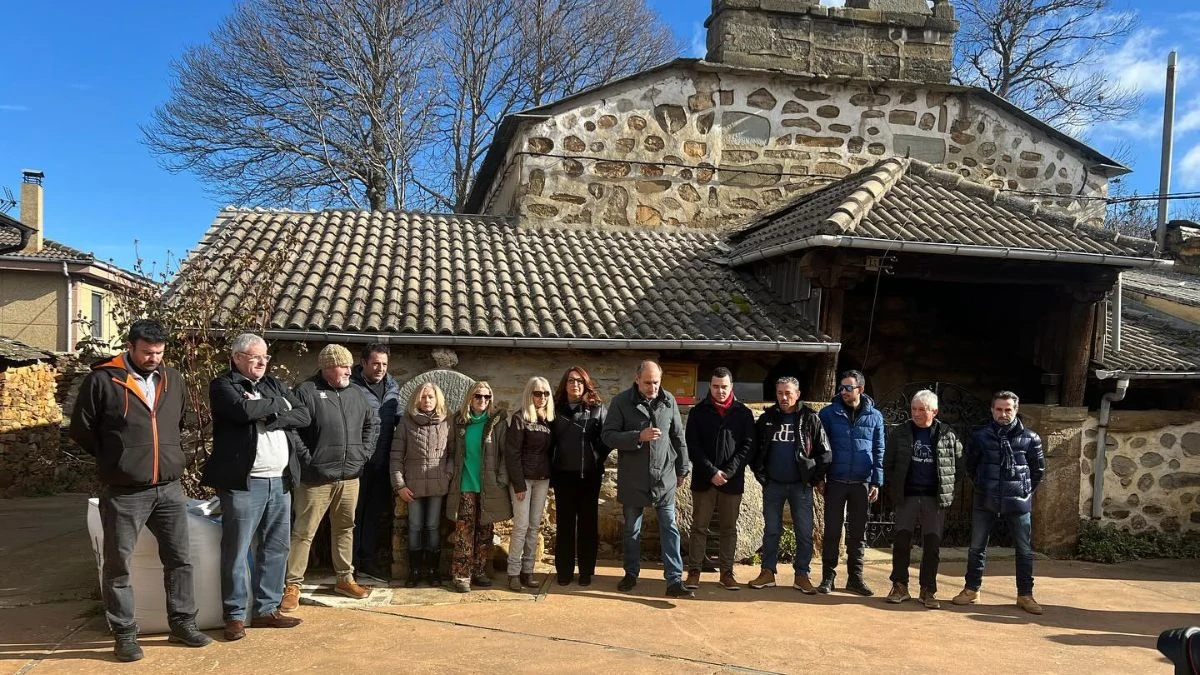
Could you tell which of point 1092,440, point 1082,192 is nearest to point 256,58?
point 1082,192

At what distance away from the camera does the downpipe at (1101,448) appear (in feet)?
25.8

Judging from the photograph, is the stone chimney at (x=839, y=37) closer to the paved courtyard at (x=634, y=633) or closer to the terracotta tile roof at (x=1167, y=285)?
the terracotta tile roof at (x=1167, y=285)

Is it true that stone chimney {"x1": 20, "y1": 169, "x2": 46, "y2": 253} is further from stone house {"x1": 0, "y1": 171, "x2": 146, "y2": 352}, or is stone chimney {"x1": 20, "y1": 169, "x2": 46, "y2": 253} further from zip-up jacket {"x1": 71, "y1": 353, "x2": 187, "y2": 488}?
zip-up jacket {"x1": 71, "y1": 353, "x2": 187, "y2": 488}

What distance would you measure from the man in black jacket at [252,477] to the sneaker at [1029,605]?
480 cm

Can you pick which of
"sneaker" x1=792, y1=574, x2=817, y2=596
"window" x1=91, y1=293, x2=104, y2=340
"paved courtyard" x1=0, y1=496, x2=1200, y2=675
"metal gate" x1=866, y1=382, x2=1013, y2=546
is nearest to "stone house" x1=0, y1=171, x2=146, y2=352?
"window" x1=91, y1=293, x2=104, y2=340

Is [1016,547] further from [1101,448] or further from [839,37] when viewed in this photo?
[839,37]

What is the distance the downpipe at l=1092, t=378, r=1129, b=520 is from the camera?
309 inches

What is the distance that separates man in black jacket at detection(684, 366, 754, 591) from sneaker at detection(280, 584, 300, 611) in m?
2.58

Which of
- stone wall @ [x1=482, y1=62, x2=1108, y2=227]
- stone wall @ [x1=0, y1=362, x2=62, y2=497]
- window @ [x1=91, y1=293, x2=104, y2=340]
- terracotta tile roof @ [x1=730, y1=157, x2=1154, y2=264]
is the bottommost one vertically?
stone wall @ [x1=0, y1=362, x2=62, y2=497]

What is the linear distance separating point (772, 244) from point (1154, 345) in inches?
171

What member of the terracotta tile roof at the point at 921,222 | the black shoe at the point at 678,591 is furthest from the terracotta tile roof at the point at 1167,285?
the black shoe at the point at 678,591

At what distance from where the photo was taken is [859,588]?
592 cm

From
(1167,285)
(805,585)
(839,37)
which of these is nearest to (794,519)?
(805,585)

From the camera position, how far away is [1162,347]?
8.62m
